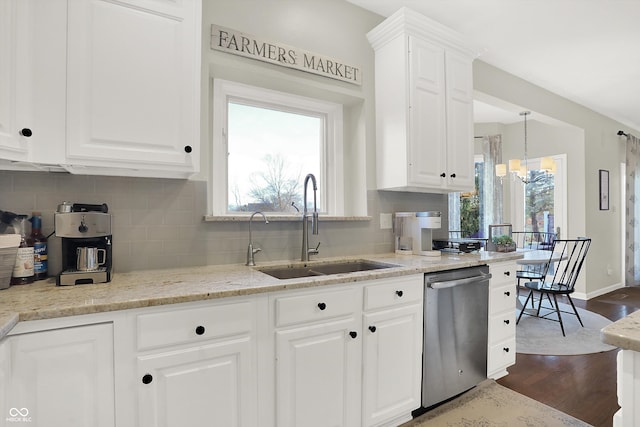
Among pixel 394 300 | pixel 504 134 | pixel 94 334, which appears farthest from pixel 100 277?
pixel 504 134

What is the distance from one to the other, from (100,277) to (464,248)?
2409 mm

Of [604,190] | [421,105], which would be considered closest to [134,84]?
[421,105]

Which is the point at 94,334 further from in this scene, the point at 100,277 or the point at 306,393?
the point at 306,393

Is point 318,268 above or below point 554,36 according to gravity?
below

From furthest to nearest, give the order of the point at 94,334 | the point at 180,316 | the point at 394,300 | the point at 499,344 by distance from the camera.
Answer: the point at 499,344, the point at 394,300, the point at 180,316, the point at 94,334

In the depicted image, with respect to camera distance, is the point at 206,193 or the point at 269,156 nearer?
the point at 206,193

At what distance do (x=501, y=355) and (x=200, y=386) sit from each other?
7.21 feet

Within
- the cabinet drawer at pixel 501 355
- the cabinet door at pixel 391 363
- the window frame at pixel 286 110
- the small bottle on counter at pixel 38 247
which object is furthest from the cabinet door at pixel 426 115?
the small bottle on counter at pixel 38 247

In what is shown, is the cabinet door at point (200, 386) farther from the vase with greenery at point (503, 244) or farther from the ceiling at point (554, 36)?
the ceiling at point (554, 36)

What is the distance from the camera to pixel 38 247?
1.53 metres

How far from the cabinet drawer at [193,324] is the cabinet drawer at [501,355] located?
191 centimetres

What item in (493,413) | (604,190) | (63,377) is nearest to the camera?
(63,377)

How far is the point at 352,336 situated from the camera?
1734 millimetres

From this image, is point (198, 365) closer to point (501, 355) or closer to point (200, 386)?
point (200, 386)
